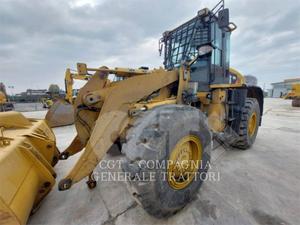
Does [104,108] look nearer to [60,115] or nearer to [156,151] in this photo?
[156,151]

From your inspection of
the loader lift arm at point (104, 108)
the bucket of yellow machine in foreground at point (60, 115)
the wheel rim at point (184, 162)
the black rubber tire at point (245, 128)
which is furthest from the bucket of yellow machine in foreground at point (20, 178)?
the bucket of yellow machine in foreground at point (60, 115)

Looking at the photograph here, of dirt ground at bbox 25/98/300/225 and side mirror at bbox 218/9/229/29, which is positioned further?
side mirror at bbox 218/9/229/29

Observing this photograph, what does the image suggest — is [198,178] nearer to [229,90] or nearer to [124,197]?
[124,197]

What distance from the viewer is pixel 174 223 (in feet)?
5.31

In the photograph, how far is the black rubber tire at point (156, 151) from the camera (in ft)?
4.46

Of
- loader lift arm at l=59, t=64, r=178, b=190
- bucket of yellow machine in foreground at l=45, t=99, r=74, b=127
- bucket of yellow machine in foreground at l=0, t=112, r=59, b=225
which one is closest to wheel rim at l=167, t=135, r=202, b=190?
loader lift arm at l=59, t=64, r=178, b=190

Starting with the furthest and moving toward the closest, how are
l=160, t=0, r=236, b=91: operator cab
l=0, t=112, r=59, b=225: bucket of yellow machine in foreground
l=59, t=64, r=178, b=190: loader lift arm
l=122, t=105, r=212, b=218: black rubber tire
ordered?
l=160, t=0, r=236, b=91: operator cab → l=59, t=64, r=178, b=190: loader lift arm → l=122, t=105, r=212, b=218: black rubber tire → l=0, t=112, r=59, b=225: bucket of yellow machine in foreground

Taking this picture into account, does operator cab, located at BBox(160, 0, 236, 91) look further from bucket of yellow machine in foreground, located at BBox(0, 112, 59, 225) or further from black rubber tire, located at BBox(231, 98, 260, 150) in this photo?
bucket of yellow machine in foreground, located at BBox(0, 112, 59, 225)

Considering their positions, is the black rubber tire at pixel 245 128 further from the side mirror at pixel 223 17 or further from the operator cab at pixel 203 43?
the side mirror at pixel 223 17

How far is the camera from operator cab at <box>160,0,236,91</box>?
2.90 metres

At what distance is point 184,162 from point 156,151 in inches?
22.4

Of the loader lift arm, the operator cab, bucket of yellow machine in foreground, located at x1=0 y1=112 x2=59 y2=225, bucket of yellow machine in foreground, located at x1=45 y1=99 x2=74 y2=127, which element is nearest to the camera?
bucket of yellow machine in foreground, located at x1=0 y1=112 x2=59 y2=225

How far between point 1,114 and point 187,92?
258 cm

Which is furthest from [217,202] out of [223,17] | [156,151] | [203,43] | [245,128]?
[223,17]
